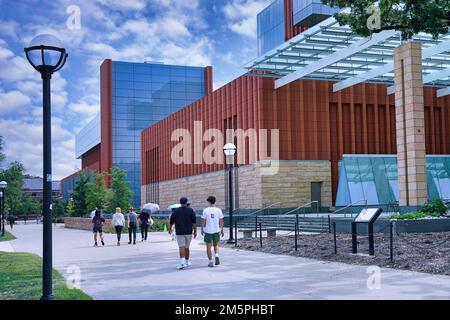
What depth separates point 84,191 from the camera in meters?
66.4

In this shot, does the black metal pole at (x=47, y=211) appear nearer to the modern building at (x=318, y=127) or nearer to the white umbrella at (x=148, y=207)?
the white umbrella at (x=148, y=207)

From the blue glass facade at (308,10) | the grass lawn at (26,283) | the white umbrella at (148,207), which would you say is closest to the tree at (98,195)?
the white umbrella at (148,207)

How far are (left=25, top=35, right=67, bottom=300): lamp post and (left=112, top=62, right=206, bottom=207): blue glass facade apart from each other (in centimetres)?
7868

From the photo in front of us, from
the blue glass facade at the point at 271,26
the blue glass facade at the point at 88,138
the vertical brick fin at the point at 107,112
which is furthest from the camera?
the blue glass facade at the point at 88,138

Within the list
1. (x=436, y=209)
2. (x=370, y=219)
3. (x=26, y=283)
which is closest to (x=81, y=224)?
(x=436, y=209)

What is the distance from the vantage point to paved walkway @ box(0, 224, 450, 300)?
30.5 ft

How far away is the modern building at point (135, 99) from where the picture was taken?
286 feet

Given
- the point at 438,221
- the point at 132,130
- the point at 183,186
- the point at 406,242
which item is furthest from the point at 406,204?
the point at 132,130

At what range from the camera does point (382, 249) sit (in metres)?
14.8

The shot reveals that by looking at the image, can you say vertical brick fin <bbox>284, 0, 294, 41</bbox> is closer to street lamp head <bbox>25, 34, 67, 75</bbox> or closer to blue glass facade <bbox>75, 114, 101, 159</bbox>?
blue glass facade <bbox>75, 114, 101, 159</bbox>

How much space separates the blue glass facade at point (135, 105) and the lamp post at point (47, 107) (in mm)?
78675

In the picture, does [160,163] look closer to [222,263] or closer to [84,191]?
[84,191]

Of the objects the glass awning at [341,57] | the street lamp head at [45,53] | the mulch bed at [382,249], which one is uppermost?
the glass awning at [341,57]

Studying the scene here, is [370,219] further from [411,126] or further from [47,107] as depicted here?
[411,126]
